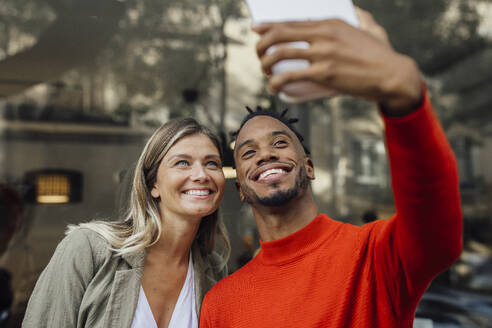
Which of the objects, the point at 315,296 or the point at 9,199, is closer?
the point at 315,296

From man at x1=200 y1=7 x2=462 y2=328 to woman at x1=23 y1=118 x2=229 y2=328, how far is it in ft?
0.79

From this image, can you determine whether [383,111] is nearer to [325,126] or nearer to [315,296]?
[315,296]

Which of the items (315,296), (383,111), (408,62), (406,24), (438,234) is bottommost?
(315,296)

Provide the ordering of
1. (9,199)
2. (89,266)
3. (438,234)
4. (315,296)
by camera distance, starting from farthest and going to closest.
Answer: (9,199), (89,266), (315,296), (438,234)

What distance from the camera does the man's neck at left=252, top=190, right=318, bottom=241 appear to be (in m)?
1.81

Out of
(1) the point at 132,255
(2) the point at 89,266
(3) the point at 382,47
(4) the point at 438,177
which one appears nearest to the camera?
(3) the point at 382,47

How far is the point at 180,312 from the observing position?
2.04 metres

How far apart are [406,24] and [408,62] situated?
4.41 m

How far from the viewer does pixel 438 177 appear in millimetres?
974

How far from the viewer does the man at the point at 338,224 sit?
0.85 meters

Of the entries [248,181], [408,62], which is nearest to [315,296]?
[248,181]

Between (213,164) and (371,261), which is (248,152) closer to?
(213,164)

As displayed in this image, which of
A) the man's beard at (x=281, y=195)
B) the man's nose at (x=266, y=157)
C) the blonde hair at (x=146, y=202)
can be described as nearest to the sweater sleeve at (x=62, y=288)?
the blonde hair at (x=146, y=202)

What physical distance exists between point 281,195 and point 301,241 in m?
0.24
